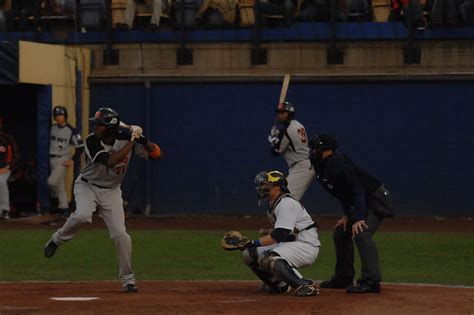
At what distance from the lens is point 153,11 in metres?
24.5

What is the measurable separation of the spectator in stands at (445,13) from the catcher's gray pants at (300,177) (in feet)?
19.8

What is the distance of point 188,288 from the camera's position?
13.1 metres

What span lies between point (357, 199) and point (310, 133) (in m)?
11.4

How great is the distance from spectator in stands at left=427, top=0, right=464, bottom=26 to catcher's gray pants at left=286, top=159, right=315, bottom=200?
605cm

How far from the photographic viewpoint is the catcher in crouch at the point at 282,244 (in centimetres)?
1182

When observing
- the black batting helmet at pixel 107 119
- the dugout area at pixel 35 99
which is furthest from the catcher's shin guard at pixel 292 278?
the dugout area at pixel 35 99

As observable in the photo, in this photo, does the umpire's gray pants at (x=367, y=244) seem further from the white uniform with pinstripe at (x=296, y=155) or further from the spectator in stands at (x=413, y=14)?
the spectator in stands at (x=413, y=14)

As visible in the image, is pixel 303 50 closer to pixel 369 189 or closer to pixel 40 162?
pixel 40 162

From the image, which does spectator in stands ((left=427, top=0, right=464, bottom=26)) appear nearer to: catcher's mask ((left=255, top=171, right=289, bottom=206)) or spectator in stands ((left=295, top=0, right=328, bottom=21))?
spectator in stands ((left=295, top=0, right=328, bottom=21))

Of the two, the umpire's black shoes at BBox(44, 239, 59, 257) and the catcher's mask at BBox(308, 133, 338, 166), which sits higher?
the catcher's mask at BBox(308, 133, 338, 166)

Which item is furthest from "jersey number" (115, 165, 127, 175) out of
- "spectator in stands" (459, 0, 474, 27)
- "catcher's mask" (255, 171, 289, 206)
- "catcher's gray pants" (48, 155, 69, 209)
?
"spectator in stands" (459, 0, 474, 27)

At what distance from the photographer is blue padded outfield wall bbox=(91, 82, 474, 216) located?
918 inches

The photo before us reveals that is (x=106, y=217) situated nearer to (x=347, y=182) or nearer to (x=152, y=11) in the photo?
(x=347, y=182)

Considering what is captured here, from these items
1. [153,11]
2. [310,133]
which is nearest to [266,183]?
[310,133]
